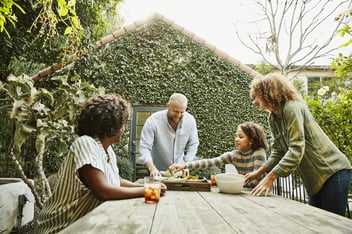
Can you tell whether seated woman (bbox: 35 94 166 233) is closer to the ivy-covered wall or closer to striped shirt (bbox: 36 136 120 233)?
striped shirt (bbox: 36 136 120 233)

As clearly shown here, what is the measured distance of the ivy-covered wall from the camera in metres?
6.89

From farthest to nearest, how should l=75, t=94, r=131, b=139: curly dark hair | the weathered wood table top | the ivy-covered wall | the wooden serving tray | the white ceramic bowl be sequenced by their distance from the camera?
the ivy-covered wall
the wooden serving tray
the white ceramic bowl
l=75, t=94, r=131, b=139: curly dark hair
the weathered wood table top

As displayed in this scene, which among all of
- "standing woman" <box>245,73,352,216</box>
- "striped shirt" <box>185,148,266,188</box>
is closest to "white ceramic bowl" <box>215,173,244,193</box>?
"standing woman" <box>245,73,352,216</box>

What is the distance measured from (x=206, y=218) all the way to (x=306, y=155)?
104 cm

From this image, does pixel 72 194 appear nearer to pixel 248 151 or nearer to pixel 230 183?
pixel 230 183

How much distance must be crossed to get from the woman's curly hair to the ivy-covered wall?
491 centimetres

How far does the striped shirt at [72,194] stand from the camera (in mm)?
1380

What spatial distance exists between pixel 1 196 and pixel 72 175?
239cm

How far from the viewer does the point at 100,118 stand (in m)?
1.64

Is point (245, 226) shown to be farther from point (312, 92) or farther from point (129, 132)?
point (312, 92)

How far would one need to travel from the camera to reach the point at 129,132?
6758 millimetres

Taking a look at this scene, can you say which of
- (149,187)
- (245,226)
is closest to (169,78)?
(149,187)

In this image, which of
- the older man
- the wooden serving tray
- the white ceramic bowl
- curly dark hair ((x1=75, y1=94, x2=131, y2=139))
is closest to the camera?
curly dark hair ((x1=75, y1=94, x2=131, y2=139))

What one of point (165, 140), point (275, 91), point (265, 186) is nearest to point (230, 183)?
point (265, 186)
